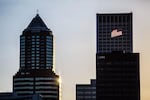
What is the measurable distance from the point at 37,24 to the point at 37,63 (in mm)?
9395

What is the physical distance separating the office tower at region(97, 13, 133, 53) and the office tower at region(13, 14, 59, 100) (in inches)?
402

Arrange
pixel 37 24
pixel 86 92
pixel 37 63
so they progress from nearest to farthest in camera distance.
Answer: pixel 37 24 → pixel 37 63 → pixel 86 92

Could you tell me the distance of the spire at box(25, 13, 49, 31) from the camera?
144 meters

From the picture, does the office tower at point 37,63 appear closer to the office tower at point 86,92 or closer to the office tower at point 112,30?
the office tower at point 86,92

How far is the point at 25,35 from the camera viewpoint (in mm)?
151250

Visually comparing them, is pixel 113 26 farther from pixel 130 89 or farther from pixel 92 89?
pixel 130 89

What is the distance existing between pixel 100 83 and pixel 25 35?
39.1m

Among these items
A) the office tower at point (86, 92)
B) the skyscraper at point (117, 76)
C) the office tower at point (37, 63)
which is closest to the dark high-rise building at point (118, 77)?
the skyscraper at point (117, 76)

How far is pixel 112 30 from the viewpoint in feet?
488

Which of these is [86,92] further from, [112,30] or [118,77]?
[118,77]

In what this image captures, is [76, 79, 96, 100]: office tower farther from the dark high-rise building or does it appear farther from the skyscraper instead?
the dark high-rise building

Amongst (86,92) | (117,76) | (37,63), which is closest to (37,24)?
(37,63)

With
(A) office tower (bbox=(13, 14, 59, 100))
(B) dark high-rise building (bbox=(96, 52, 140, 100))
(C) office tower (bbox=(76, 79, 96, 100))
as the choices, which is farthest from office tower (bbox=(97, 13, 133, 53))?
(B) dark high-rise building (bbox=(96, 52, 140, 100))

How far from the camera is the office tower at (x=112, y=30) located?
14554 centimetres
